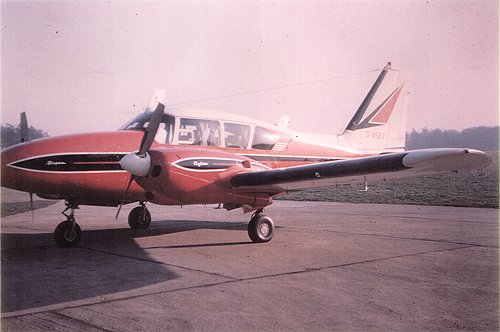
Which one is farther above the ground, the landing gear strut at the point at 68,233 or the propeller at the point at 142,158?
the propeller at the point at 142,158

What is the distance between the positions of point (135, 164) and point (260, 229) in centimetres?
330

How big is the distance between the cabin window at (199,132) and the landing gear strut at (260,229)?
199 cm

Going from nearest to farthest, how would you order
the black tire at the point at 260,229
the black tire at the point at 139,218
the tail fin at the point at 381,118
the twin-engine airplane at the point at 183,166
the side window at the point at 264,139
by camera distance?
the twin-engine airplane at the point at 183,166 < the black tire at the point at 260,229 < the side window at the point at 264,139 < the black tire at the point at 139,218 < the tail fin at the point at 381,118

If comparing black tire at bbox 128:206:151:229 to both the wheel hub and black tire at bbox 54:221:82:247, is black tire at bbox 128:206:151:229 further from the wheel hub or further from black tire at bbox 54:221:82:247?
the wheel hub

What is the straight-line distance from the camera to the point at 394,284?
635 centimetres

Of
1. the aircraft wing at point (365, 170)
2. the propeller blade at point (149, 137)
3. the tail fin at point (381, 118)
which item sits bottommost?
the aircraft wing at point (365, 170)

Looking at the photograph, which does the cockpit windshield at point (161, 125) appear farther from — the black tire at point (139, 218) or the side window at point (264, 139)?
the black tire at point (139, 218)

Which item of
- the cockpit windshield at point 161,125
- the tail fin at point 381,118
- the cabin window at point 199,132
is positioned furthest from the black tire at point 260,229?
the tail fin at point 381,118

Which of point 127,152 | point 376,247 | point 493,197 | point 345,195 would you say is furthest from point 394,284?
point 345,195

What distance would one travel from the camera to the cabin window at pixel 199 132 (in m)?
10.4

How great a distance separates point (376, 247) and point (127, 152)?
5.47 m

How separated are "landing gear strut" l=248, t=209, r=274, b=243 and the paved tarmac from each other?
0.27 meters

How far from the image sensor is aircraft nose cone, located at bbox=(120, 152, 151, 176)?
859 centimetres

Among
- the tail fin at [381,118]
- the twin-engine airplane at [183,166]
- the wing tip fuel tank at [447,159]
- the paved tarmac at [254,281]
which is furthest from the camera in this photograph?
the tail fin at [381,118]
